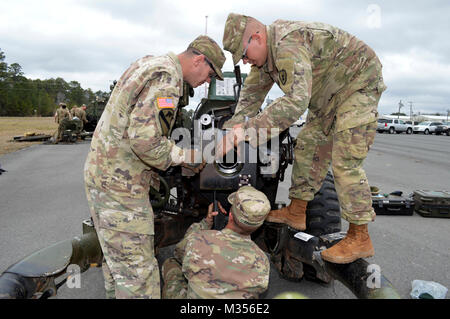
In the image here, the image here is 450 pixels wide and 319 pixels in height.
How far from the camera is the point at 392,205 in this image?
5215 mm

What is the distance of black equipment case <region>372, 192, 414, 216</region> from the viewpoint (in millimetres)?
5160

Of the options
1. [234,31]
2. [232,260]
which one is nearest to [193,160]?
[232,260]

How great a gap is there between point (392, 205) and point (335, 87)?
11.1ft

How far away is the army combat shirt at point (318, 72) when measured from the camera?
227cm

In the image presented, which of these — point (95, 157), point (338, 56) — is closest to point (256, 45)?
point (338, 56)

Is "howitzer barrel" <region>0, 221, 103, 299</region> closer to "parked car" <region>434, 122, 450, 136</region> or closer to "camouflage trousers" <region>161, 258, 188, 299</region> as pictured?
"camouflage trousers" <region>161, 258, 188, 299</region>

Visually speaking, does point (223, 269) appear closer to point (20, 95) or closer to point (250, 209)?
point (250, 209)

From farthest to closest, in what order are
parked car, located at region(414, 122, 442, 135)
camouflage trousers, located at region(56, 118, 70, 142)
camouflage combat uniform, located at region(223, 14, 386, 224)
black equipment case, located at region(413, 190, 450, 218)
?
parked car, located at region(414, 122, 442, 135) < camouflage trousers, located at region(56, 118, 70, 142) < black equipment case, located at region(413, 190, 450, 218) < camouflage combat uniform, located at region(223, 14, 386, 224)

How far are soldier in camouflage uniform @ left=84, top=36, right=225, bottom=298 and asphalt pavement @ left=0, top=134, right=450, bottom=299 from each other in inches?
37.8

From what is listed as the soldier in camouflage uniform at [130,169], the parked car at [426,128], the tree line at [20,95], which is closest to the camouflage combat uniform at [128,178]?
the soldier in camouflage uniform at [130,169]

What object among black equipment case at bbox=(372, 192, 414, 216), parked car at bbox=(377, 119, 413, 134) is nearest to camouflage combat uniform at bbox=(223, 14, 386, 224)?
black equipment case at bbox=(372, 192, 414, 216)

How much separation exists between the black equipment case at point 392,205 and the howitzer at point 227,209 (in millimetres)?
2178

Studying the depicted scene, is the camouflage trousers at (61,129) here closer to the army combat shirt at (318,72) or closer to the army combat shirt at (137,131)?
the army combat shirt at (137,131)
